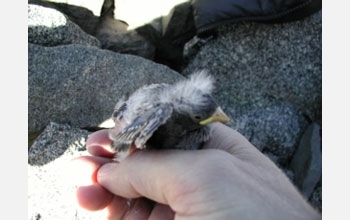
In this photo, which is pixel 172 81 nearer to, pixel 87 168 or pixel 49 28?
pixel 49 28

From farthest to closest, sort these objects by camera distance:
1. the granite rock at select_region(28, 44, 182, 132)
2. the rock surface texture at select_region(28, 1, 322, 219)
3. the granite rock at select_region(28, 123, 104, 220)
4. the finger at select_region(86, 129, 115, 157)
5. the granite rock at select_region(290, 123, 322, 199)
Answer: the granite rock at select_region(290, 123, 322, 199) < the granite rock at select_region(28, 44, 182, 132) < the rock surface texture at select_region(28, 1, 322, 219) < the granite rock at select_region(28, 123, 104, 220) < the finger at select_region(86, 129, 115, 157)

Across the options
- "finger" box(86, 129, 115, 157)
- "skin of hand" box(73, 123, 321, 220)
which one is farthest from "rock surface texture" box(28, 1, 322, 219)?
"skin of hand" box(73, 123, 321, 220)

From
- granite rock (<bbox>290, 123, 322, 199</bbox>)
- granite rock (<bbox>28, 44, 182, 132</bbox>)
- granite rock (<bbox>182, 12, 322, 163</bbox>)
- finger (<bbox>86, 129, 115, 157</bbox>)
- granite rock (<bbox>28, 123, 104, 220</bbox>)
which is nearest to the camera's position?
finger (<bbox>86, 129, 115, 157</bbox>)

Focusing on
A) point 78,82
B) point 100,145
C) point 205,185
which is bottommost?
point 78,82

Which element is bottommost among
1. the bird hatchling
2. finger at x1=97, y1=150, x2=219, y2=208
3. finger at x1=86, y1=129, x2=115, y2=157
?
finger at x1=86, y1=129, x2=115, y2=157

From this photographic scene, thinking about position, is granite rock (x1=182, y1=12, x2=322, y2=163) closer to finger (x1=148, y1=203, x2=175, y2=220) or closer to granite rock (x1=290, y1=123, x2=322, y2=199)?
granite rock (x1=290, y1=123, x2=322, y2=199)

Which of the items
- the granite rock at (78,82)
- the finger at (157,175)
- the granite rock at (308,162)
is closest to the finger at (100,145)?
the finger at (157,175)

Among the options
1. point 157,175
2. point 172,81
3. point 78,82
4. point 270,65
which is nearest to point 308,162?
point 270,65

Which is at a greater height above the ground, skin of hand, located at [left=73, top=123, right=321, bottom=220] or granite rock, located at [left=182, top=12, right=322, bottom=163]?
skin of hand, located at [left=73, top=123, right=321, bottom=220]

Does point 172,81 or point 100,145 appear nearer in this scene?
point 100,145
